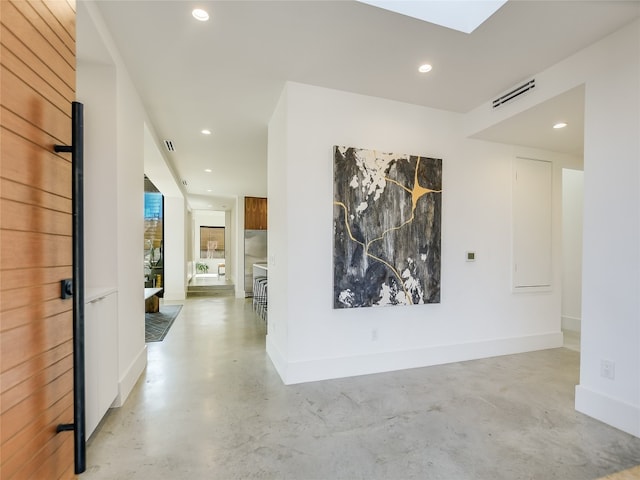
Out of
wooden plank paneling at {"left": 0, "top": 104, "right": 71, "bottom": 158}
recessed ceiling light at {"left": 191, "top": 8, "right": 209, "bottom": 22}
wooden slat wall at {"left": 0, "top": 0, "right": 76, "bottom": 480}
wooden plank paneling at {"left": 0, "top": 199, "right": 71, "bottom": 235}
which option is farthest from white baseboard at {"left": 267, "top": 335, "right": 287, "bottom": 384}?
recessed ceiling light at {"left": 191, "top": 8, "right": 209, "bottom": 22}

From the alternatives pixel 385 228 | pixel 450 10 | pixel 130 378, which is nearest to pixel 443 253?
pixel 385 228

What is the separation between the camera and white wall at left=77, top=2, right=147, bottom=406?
2.37 meters

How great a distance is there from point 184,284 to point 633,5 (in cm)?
836

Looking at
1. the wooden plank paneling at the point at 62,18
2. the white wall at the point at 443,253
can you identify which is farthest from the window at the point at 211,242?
the wooden plank paneling at the point at 62,18

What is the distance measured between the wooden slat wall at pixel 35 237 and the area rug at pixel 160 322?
10.7ft

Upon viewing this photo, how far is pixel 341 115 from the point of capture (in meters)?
3.07

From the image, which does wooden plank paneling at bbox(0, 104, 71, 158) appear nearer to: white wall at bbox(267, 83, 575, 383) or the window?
white wall at bbox(267, 83, 575, 383)

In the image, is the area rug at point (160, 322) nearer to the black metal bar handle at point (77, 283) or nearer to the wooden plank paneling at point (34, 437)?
the wooden plank paneling at point (34, 437)

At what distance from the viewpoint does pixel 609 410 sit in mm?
2217

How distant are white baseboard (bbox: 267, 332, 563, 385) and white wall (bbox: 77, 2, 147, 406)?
1.38 metres

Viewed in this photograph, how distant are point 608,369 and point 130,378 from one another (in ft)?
12.6

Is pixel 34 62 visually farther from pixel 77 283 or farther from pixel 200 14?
pixel 200 14

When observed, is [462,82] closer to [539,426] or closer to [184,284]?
[539,426]

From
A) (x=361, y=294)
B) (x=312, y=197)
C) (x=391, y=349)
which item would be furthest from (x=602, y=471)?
(x=312, y=197)
